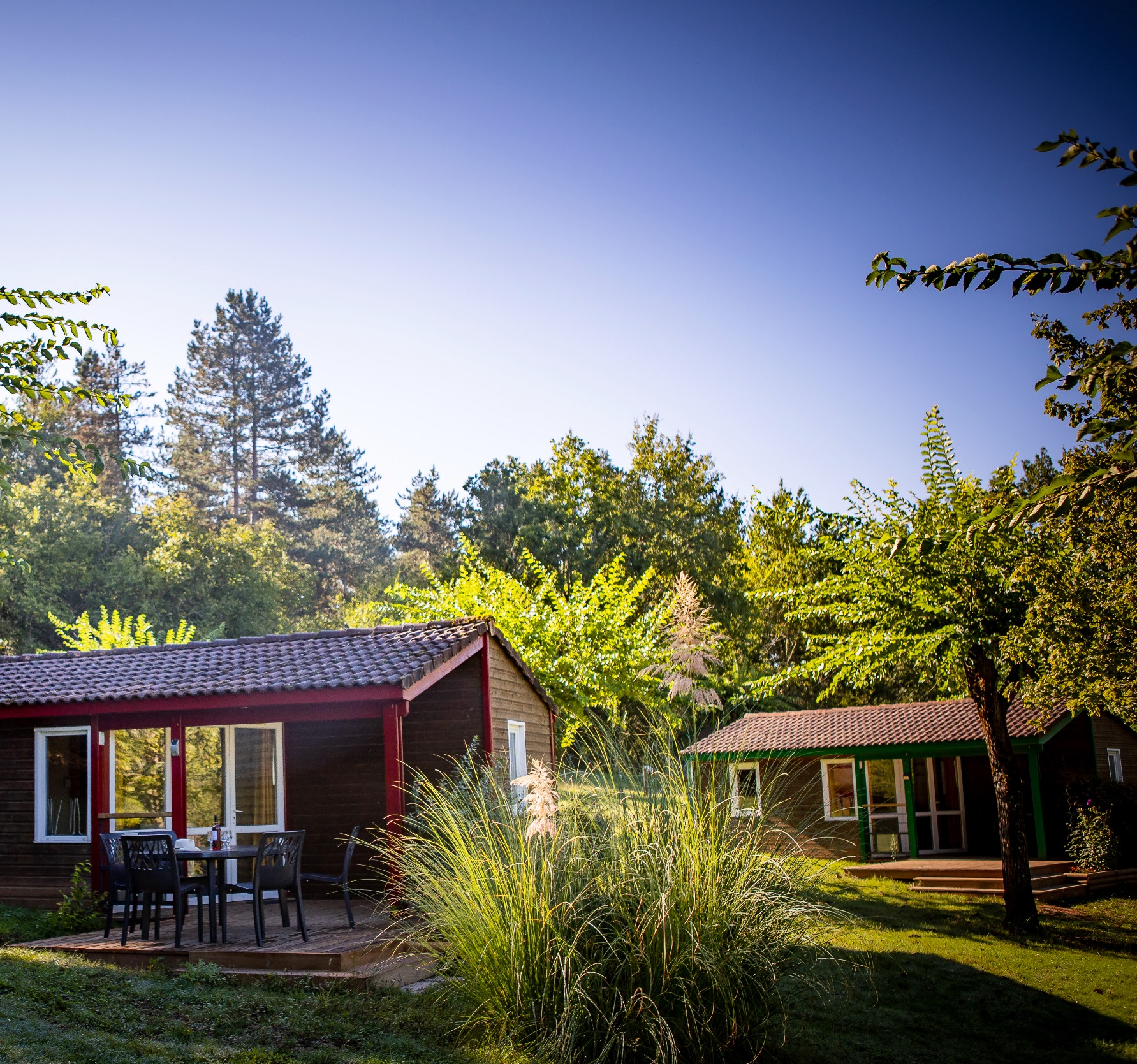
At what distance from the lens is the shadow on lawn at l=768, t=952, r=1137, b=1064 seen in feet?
25.2

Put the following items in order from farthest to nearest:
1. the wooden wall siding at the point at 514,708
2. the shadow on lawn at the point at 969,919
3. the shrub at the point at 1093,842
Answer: the shrub at the point at 1093,842 < the wooden wall siding at the point at 514,708 < the shadow on lawn at the point at 969,919

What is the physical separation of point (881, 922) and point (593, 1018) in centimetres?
880

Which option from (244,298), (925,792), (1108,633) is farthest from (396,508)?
(1108,633)

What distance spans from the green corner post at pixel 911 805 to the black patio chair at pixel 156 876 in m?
14.1

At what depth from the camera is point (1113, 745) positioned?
20.0 meters

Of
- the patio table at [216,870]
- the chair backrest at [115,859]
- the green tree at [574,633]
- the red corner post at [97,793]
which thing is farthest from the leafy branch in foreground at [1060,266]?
the green tree at [574,633]

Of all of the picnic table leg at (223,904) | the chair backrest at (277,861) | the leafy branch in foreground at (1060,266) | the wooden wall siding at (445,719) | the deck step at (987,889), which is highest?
the leafy branch in foreground at (1060,266)

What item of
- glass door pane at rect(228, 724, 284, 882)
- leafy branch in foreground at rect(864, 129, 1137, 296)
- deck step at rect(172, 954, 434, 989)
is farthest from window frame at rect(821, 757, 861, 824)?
leafy branch in foreground at rect(864, 129, 1137, 296)

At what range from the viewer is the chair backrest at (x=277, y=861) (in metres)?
7.95

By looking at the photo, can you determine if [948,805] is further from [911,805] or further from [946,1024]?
[946,1024]

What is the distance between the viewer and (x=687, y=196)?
13078 mm

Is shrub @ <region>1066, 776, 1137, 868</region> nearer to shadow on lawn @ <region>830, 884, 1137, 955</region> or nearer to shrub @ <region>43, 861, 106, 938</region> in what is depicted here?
shadow on lawn @ <region>830, 884, 1137, 955</region>

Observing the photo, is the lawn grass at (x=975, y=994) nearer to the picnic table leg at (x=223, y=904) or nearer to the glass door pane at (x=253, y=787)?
the picnic table leg at (x=223, y=904)

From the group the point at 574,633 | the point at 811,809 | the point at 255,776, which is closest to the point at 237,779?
the point at 255,776
